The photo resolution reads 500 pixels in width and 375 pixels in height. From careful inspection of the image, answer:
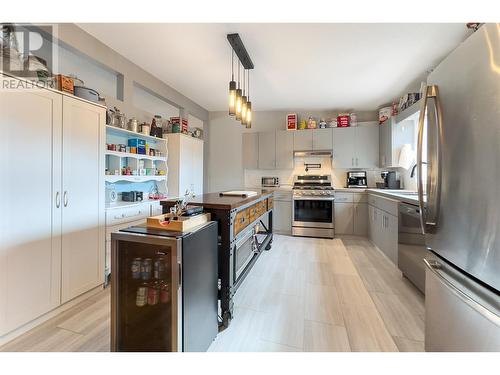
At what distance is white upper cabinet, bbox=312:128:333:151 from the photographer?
4617mm

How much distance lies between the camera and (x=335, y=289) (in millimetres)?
2318

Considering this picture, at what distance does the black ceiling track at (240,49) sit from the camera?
2349mm

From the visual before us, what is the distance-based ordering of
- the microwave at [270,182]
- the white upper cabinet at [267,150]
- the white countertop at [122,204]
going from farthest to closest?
the microwave at [270,182]
the white upper cabinet at [267,150]
the white countertop at [122,204]

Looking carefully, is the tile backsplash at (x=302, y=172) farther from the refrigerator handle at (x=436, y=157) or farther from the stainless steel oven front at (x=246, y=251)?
the refrigerator handle at (x=436, y=157)

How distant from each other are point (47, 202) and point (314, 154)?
4.29 metres

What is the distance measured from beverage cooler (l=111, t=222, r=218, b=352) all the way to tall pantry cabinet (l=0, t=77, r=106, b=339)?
0.93 metres

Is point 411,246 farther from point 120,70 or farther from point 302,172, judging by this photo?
point 120,70

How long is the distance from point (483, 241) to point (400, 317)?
136 centimetres

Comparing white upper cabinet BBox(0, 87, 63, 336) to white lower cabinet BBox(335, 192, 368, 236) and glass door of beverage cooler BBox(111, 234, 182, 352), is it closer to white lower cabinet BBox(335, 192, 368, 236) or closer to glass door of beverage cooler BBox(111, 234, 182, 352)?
glass door of beverage cooler BBox(111, 234, 182, 352)

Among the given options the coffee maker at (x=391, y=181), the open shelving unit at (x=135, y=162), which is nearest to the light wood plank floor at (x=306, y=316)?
the open shelving unit at (x=135, y=162)

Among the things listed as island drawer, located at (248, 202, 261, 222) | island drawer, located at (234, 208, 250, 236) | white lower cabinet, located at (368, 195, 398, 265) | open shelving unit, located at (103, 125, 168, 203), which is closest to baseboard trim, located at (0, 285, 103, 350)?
open shelving unit, located at (103, 125, 168, 203)

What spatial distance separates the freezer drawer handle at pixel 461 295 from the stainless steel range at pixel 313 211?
10.2ft

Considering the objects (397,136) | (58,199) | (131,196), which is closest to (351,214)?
(397,136)

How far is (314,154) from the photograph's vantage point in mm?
4723
